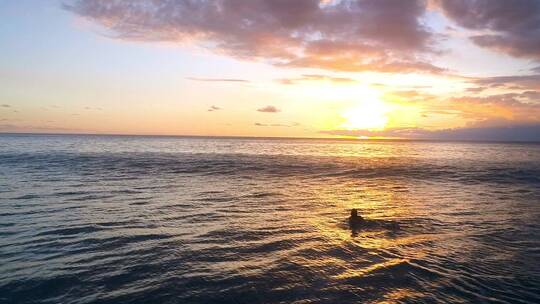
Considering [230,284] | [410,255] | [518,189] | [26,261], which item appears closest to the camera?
[230,284]

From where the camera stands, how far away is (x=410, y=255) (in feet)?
49.9

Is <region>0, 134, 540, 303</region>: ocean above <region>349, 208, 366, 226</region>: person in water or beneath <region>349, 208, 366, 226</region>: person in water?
beneath

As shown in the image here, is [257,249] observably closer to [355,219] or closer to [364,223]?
[355,219]

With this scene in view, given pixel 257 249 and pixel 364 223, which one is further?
pixel 364 223

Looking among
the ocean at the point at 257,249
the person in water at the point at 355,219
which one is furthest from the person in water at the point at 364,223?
the ocean at the point at 257,249

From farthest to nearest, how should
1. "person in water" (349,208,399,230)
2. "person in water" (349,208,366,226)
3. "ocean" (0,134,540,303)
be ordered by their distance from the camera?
"person in water" (349,208,366,226)
"person in water" (349,208,399,230)
"ocean" (0,134,540,303)

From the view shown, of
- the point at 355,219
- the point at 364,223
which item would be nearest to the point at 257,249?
the point at 355,219

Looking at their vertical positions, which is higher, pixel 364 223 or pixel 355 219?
pixel 355 219

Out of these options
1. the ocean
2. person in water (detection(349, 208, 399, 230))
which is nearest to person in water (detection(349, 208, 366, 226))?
person in water (detection(349, 208, 399, 230))

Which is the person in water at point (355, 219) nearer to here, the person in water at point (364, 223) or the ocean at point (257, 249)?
the person in water at point (364, 223)

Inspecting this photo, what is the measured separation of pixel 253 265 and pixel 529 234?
1571cm

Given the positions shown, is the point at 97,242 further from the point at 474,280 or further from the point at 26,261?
the point at 474,280

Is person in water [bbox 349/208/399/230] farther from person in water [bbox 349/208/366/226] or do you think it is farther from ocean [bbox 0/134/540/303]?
ocean [bbox 0/134/540/303]

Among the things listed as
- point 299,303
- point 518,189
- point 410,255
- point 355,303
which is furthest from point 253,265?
point 518,189
